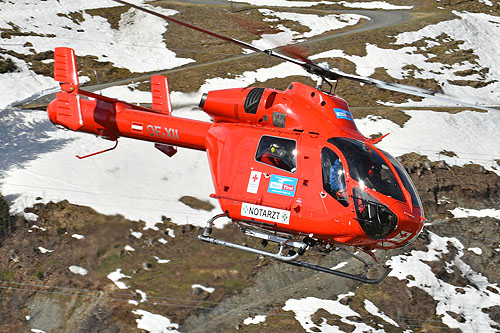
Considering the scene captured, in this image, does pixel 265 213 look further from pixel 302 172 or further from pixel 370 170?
pixel 370 170

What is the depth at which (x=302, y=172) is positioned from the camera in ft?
43.4

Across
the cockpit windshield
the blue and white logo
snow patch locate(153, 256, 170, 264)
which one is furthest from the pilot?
snow patch locate(153, 256, 170, 264)

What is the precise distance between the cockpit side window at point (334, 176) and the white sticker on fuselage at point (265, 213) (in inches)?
52.7

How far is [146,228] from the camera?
21.9 metres

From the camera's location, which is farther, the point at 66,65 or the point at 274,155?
the point at 66,65

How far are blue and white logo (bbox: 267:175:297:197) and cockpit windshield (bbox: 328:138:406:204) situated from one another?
5.20 ft

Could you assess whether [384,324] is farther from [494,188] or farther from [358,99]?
[358,99]

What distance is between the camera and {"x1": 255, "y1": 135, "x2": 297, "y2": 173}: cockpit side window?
13422mm

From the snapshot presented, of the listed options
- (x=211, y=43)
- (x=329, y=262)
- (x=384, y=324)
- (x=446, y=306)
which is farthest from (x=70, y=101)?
(x=211, y=43)

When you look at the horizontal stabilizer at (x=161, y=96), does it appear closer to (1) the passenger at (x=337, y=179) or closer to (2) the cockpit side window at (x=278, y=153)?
(2) the cockpit side window at (x=278, y=153)

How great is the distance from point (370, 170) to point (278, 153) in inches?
100

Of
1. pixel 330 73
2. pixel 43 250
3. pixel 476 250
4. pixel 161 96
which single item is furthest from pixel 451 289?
pixel 43 250

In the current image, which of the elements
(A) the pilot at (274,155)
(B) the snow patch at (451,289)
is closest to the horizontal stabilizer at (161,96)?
(A) the pilot at (274,155)

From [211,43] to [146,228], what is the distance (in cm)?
2686
